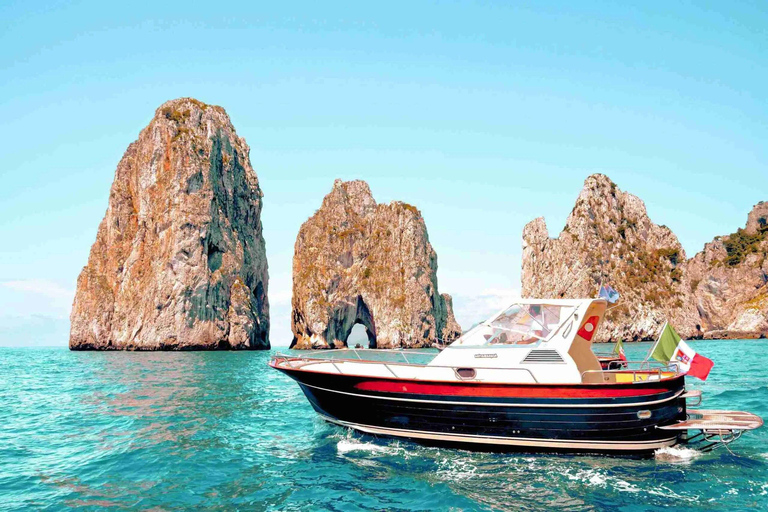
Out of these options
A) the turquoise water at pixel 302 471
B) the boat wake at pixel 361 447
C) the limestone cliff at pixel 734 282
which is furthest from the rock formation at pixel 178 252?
the limestone cliff at pixel 734 282

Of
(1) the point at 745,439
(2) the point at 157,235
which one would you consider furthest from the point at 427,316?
(1) the point at 745,439

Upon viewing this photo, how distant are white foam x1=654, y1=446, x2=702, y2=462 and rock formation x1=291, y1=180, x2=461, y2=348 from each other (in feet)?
276

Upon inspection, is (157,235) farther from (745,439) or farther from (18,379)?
(745,439)

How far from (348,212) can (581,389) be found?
102 metres

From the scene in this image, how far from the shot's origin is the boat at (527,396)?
42.7 feet

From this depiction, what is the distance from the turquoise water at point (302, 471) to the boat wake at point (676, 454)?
1.8 inches

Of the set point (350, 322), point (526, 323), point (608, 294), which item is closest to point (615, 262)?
point (350, 322)

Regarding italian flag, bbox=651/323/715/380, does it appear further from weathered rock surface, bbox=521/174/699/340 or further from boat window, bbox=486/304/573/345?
weathered rock surface, bbox=521/174/699/340

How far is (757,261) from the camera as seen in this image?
124m

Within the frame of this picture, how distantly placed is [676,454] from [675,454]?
0.03 meters

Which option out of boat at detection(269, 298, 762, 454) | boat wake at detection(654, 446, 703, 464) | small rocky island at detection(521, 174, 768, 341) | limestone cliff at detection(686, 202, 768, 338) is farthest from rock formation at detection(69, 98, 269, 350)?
limestone cliff at detection(686, 202, 768, 338)

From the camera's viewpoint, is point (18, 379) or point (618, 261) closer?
point (18, 379)

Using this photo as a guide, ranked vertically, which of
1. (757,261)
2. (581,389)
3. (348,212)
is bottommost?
(581,389)

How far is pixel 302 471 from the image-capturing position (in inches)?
486
